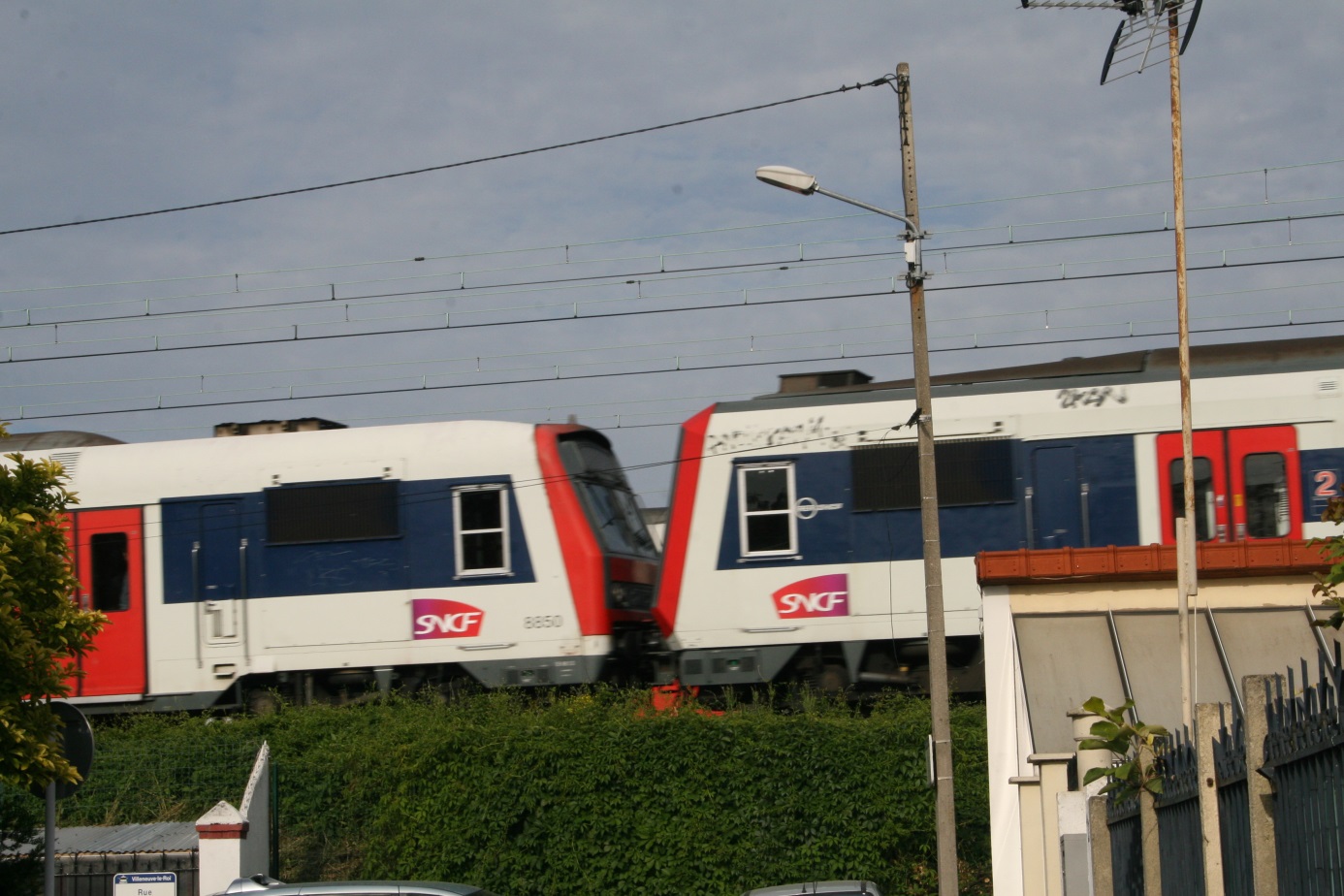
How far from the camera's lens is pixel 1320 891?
3.89 meters

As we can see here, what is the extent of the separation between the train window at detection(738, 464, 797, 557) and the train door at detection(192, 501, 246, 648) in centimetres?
698

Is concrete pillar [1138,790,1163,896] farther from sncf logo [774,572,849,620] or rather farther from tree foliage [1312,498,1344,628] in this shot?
sncf logo [774,572,849,620]

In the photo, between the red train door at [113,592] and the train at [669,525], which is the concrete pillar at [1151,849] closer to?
the train at [669,525]

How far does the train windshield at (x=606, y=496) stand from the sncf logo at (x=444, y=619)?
197 cm

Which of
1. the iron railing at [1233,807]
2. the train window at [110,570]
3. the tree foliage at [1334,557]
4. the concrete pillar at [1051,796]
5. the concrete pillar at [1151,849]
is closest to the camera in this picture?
the tree foliage at [1334,557]

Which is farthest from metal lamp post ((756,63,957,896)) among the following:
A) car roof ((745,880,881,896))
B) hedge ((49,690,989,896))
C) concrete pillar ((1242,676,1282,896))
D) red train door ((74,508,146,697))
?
red train door ((74,508,146,697))

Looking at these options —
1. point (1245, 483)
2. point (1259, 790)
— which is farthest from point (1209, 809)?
point (1245, 483)

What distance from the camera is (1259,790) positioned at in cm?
450

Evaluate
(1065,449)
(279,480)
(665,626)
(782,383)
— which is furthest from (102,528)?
(1065,449)

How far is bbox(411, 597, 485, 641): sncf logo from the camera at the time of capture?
61.2 ft

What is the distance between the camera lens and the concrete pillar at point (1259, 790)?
4.46 m

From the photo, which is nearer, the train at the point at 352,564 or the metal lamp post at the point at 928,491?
the metal lamp post at the point at 928,491

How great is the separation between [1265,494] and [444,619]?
10370 millimetres

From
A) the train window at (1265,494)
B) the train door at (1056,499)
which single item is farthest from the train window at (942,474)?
the train window at (1265,494)
